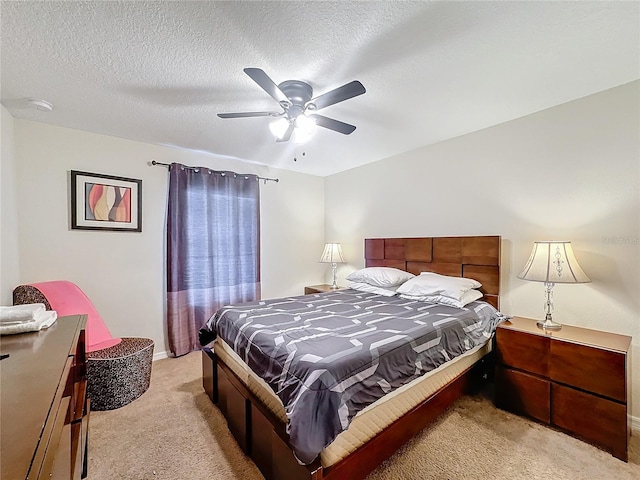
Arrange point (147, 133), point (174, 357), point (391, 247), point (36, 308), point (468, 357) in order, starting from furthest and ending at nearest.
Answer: point (391, 247)
point (174, 357)
point (147, 133)
point (468, 357)
point (36, 308)

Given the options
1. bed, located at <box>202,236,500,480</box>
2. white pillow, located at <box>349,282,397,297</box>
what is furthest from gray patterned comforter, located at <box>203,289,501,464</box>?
white pillow, located at <box>349,282,397,297</box>

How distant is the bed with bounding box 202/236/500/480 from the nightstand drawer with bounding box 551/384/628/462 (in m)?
0.56

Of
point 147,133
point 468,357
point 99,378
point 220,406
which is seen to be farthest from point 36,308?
point 468,357

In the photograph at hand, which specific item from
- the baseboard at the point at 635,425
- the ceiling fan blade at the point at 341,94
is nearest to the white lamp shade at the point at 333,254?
the ceiling fan blade at the point at 341,94

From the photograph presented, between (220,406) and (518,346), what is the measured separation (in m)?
2.37

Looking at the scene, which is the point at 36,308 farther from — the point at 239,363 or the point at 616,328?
the point at 616,328

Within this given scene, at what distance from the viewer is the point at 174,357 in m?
3.29

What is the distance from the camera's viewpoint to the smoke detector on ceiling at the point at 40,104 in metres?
2.22

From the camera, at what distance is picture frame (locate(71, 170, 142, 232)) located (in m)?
2.79

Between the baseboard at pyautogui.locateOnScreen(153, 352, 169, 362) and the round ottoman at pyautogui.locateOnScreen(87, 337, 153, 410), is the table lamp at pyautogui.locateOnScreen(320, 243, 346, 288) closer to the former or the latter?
the baseboard at pyautogui.locateOnScreen(153, 352, 169, 362)

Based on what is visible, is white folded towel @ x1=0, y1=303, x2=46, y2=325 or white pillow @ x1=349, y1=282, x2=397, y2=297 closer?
white folded towel @ x1=0, y1=303, x2=46, y2=325

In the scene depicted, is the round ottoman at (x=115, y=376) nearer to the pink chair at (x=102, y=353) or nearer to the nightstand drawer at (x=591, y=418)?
the pink chair at (x=102, y=353)

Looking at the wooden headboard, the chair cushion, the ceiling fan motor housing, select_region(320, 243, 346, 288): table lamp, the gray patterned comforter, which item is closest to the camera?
the gray patterned comforter

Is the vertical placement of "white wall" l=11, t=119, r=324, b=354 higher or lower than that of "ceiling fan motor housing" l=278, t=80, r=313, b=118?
lower
